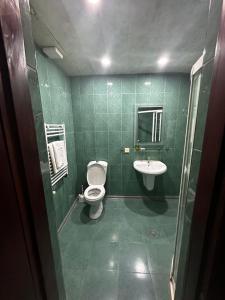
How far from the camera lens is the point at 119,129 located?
2.47 metres

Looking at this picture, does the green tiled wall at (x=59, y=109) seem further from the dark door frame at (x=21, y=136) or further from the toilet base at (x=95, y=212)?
the dark door frame at (x=21, y=136)

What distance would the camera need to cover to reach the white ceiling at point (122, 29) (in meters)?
1.01

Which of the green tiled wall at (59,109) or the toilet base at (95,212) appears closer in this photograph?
the green tiled wall at (59,109)

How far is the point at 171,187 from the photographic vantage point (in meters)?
2.62

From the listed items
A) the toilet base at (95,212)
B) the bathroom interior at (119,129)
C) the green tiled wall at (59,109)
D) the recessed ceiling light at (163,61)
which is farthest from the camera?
the toilet base at (95,212)

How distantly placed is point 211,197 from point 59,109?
2.04 metres

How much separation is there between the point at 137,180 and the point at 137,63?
6.64 ft

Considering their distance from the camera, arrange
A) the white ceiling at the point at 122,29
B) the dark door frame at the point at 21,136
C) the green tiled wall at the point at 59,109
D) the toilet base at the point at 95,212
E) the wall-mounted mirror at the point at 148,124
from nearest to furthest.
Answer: the dark door frame at the point at 21,136, the white ceiling at the point at 122,29, the green tiled wall at the point at 59,109, the toilet base at the point at 95,212, the wall-mounted mirror at the point at 148,124

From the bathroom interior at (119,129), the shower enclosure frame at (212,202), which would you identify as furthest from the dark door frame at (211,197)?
the bathroom interior at (119,129)

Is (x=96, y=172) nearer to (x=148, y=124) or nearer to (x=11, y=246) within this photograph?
(x=148, y=124)

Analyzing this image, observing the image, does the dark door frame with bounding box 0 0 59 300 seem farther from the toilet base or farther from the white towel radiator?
the toilet base

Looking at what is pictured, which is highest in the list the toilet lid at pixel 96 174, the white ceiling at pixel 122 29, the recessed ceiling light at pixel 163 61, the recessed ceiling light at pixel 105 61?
the white ceiling at pixel 122 29

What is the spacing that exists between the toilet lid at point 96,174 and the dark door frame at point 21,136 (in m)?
1.83

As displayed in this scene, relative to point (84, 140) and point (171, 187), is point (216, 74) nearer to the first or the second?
point (84, 140)
